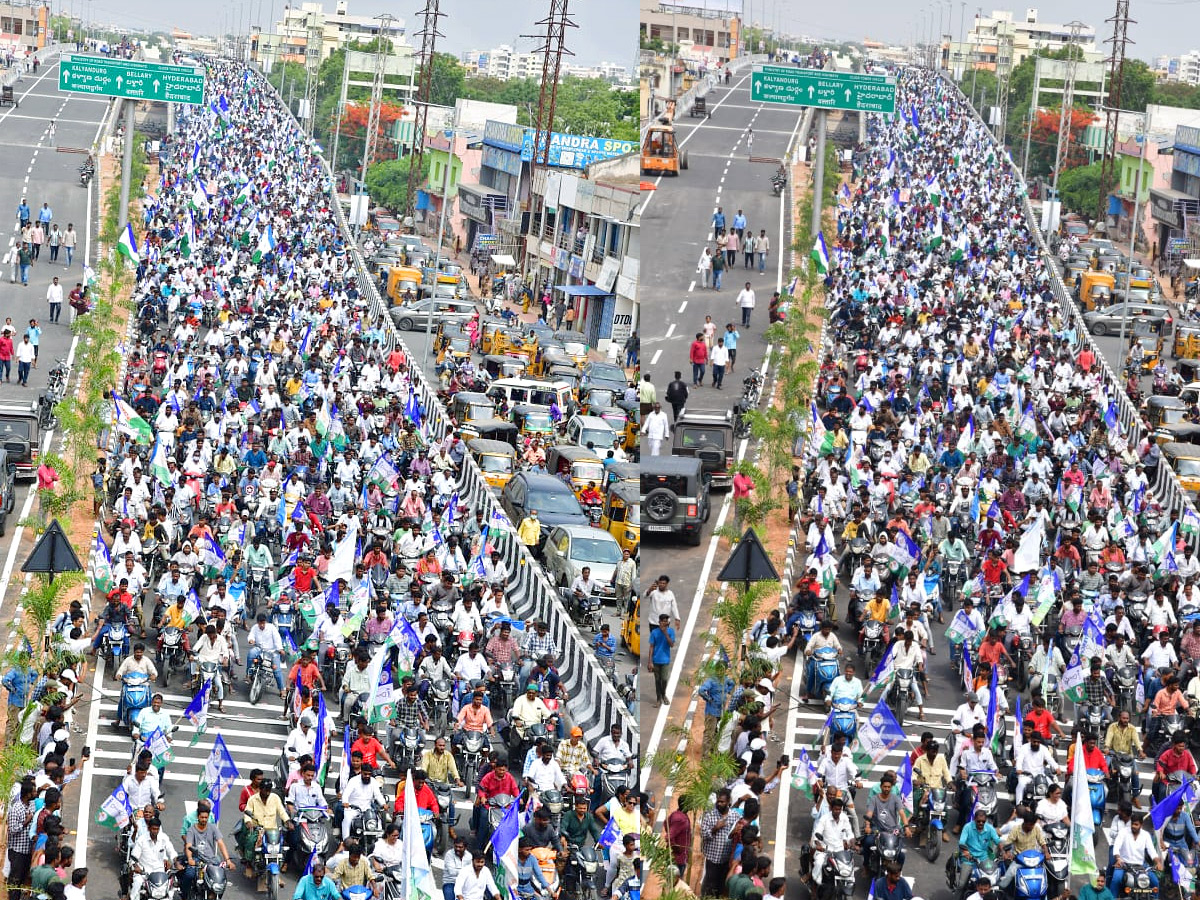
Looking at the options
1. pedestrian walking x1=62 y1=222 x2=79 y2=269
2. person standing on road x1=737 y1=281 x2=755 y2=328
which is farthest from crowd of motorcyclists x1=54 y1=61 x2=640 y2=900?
pedestrian walking x1=62 y1=222 x2=79 y2=269

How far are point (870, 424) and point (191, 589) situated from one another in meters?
14.6

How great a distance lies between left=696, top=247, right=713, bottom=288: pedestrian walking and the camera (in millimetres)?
53625

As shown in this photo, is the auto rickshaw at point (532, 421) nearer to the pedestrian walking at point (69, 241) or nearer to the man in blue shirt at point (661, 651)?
the man in blue shirt at point (661, 651)

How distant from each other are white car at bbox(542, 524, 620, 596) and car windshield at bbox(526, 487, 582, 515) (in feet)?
7.81

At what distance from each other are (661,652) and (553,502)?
9759mm

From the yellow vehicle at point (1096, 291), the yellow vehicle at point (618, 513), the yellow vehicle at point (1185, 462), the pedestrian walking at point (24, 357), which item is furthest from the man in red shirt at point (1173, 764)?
the yellow vehicle at point (1096, 291)

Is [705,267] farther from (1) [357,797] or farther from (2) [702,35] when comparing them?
(2) [702,35]

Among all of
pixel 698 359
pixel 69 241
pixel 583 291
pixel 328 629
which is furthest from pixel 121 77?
pixel 328 629

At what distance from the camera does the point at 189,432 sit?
3244 cm

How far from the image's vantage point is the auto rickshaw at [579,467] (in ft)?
110

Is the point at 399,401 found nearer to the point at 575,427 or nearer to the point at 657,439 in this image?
the point at 575,427

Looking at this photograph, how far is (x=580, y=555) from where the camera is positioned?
90.5 ft

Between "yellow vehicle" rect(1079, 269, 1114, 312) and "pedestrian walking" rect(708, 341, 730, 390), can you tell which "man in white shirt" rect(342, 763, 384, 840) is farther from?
"yellow vehicle" rect(1079, 269, 1114, 312)

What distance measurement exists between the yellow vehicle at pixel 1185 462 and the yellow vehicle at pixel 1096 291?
26.7 m
